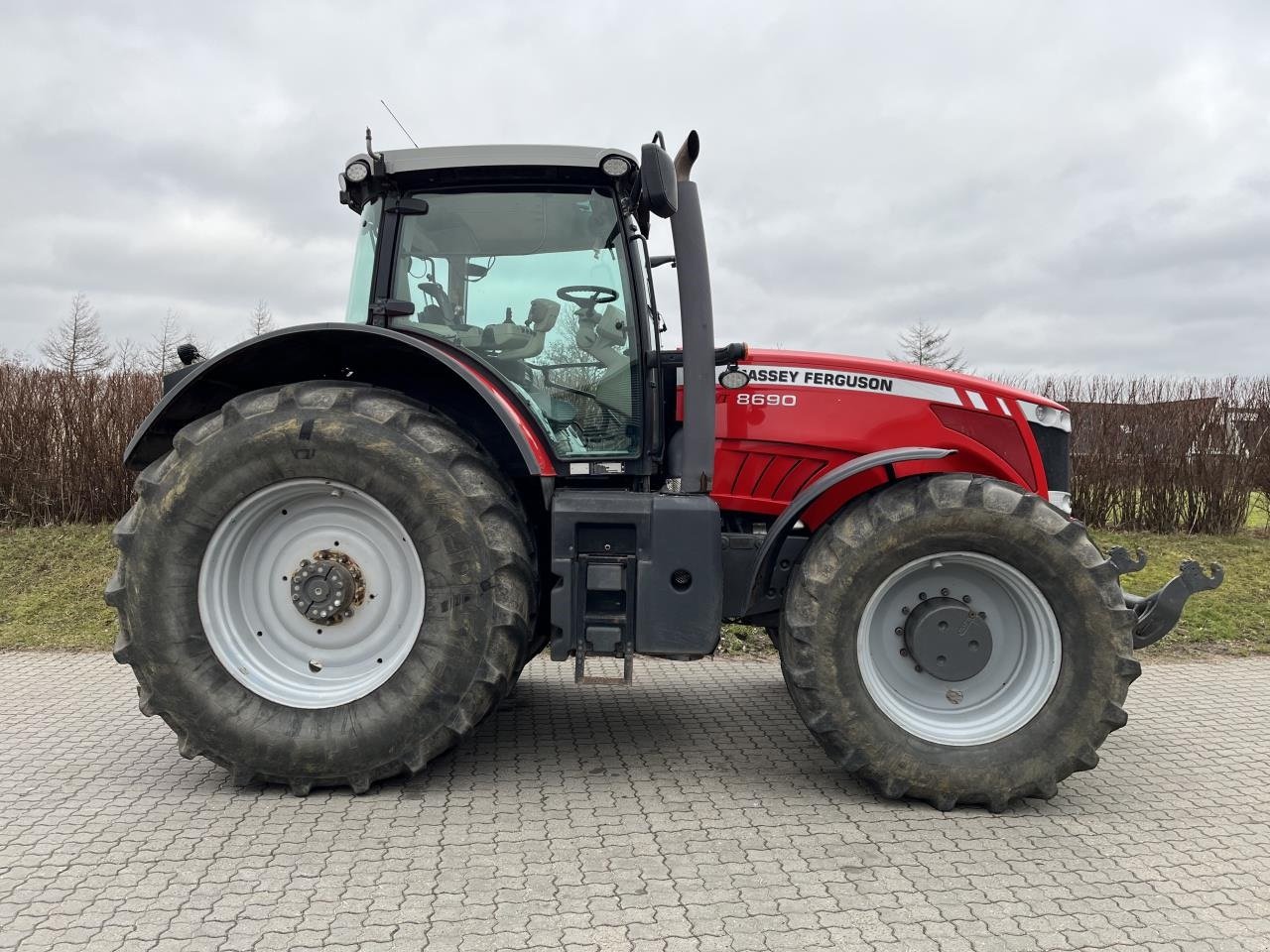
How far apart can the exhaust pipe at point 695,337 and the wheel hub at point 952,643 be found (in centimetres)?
96

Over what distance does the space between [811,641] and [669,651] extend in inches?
20.2

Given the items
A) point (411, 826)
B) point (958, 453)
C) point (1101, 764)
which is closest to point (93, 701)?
point (411, 826)

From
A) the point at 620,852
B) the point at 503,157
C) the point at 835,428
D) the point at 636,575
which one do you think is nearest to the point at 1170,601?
the point at 835,428

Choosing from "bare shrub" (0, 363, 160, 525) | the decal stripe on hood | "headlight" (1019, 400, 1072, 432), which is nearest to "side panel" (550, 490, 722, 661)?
the decal stripe on hood

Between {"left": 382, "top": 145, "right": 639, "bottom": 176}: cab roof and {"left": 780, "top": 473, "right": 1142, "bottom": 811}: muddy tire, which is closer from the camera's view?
{"left": 780, "top": 473, "right": 1142, "bottom": 811}: muddy tire

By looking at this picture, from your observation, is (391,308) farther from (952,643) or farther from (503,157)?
(952,643)

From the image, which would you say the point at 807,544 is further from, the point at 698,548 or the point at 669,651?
the point at 669,651

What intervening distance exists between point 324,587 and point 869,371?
2.34 metres

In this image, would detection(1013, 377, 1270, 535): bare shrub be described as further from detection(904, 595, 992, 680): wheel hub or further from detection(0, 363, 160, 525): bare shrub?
detection(0, 363, 160, 525): bare shrub

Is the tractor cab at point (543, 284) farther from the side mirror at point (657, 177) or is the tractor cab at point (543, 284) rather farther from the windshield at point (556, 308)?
the side mirror at point (657, 177)

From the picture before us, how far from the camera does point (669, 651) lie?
3.38 m

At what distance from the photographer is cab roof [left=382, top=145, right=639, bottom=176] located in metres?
3.60

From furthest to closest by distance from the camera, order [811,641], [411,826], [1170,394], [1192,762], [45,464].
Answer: [1170,394] → [45,464] → [1192,762] → [811,641] → [411,826]

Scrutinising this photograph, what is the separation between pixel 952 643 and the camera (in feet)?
11.1
